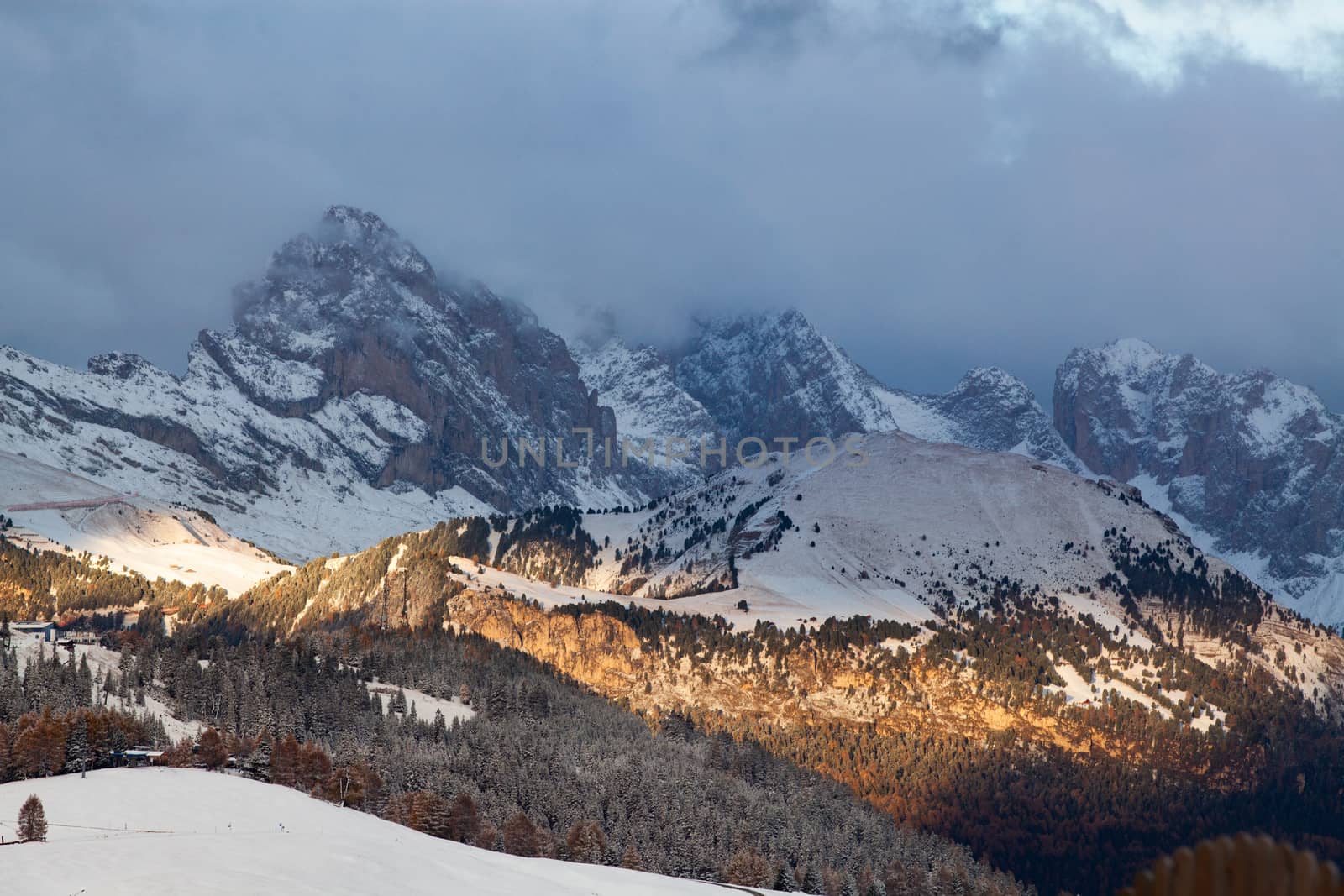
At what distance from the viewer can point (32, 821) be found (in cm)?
9756

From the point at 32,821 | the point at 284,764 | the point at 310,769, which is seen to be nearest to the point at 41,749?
the point at 284,764

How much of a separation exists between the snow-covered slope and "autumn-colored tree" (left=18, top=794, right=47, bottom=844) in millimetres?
1160

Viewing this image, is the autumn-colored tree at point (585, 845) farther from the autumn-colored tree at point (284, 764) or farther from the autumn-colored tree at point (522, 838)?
the autumn-colored tree at point (284, 764)

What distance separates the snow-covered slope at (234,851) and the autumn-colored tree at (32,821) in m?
1.16

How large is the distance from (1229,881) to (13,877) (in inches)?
2893

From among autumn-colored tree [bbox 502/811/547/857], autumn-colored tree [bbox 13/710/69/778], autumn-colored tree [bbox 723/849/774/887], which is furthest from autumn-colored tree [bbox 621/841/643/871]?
autumn-colored tree [bbox 13/710/69/778]

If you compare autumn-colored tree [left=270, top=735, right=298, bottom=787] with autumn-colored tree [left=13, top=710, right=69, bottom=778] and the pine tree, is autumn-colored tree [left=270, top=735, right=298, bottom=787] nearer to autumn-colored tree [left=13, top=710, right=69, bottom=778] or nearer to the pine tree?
the pine tree

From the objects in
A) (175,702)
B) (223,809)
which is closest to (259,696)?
(175,702)

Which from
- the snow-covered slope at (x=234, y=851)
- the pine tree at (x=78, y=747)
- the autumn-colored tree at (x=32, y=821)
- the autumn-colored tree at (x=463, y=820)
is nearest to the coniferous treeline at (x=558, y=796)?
the autumn-colored tree at (x=463, y=820)

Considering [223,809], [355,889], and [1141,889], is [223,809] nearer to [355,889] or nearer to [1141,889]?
[355,889]

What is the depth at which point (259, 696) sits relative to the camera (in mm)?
189625

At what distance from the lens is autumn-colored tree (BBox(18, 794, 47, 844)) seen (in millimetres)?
95625

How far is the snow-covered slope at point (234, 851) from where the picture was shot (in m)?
73.7

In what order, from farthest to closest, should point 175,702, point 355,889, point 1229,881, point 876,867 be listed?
point 175,702 < point 876,867 < point 355,889 < point 1229,881
